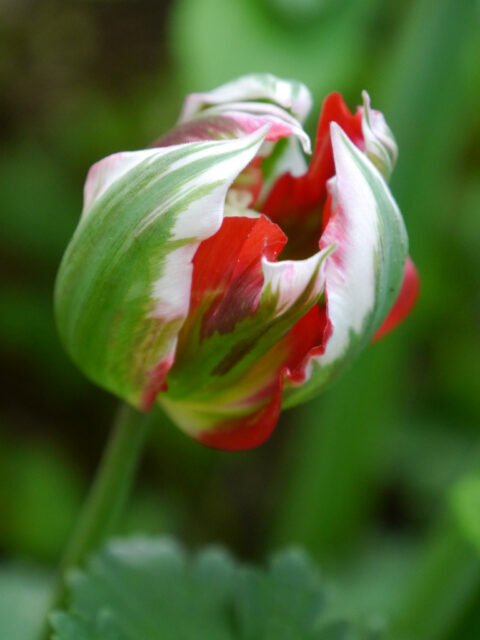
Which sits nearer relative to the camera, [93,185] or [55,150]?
[93,185]

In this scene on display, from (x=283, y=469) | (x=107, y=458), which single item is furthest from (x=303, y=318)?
(x=283, y=469)

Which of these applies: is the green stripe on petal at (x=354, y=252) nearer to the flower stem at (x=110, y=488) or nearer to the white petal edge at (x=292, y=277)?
the white petal edge at (x=292, y=277)

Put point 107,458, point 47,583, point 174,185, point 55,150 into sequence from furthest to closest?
point 55,150
point 47,583
point 107,458
point 174,185

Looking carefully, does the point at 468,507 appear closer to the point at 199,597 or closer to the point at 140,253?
the point at 199,597

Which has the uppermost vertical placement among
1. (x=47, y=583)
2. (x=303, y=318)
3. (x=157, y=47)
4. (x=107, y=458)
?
(x=303, y=318)

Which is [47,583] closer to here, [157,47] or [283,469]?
[283,469]

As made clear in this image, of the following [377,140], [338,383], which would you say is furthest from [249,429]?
[338,383]
